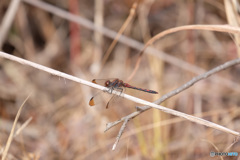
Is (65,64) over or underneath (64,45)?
underneath

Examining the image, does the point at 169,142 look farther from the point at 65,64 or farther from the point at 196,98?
the point at 65,64

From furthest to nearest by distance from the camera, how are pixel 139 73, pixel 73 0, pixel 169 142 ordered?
pixel 139 73 < pixel 73 0 < pixel 169 142

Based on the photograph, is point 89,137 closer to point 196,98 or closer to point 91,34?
point 196,98

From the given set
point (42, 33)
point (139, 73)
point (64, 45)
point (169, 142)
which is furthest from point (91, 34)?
point (169, 142)

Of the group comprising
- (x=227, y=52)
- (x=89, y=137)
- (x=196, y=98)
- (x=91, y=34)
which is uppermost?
(x=91, y=34)

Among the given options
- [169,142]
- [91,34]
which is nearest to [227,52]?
[169,142]

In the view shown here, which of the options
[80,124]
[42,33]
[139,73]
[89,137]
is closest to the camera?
[89,137]

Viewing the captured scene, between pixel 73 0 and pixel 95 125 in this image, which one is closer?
pixel 95 125
